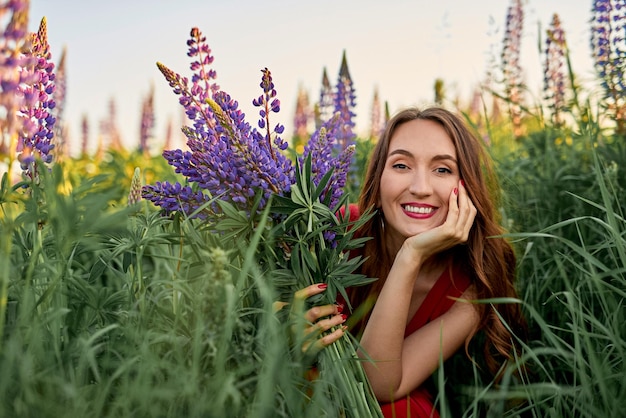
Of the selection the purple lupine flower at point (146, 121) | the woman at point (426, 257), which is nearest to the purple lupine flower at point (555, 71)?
the woman at point (426, 257)

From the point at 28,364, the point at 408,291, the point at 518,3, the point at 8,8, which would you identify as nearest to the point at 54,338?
the point at 28,364

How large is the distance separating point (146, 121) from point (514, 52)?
544cm

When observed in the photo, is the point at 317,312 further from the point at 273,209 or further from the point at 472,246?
the point at 472,246

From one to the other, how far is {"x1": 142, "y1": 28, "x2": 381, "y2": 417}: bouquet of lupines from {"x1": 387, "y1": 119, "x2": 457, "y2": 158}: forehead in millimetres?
658

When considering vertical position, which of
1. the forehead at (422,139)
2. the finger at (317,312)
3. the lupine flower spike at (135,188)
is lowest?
the finger at (317,312)

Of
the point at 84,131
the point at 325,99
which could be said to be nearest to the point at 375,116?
the point at 325,99

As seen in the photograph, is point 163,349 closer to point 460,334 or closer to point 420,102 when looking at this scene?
point 460,334

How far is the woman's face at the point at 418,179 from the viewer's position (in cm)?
245

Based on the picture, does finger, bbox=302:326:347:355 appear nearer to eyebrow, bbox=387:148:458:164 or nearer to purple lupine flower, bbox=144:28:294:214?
purple lupine flower, bbox=144:28:294:214

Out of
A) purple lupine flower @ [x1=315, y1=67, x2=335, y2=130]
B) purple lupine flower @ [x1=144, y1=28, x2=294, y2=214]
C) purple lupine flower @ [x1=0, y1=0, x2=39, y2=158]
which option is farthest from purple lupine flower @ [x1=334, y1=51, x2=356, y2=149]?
purple lupine flower @ [x1=0, y1=0, x2=39, y2=158]

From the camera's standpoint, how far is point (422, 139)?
8.41ft

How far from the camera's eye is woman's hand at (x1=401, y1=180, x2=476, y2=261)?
2.29 meters

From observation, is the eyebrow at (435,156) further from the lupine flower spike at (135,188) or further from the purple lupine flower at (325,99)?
the purple lupine flower at (325,99)

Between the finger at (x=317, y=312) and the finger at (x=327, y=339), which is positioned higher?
the finger at (x=317, y=312)
